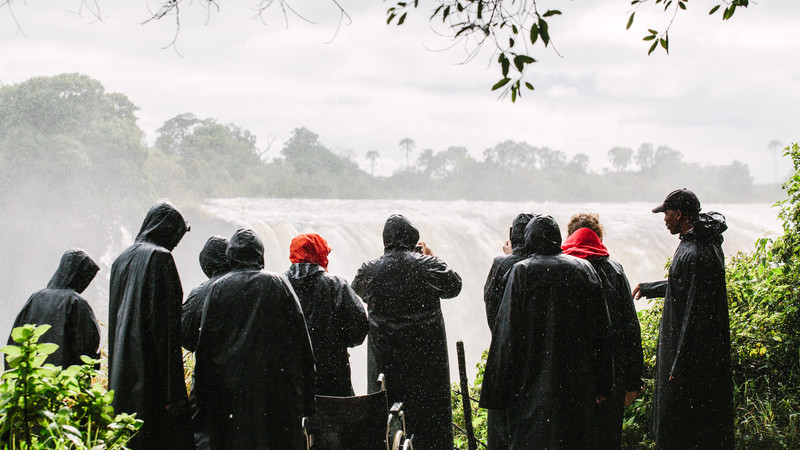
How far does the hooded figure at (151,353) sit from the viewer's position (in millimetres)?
3410

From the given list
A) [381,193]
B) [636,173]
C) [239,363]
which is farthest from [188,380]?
[636,173]

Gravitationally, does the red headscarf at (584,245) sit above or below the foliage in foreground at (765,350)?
above

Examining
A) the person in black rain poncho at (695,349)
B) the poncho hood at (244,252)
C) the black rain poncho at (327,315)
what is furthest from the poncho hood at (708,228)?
the poncho hood at (244,252)

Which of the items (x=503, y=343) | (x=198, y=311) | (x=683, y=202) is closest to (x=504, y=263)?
(x=503, y=343)

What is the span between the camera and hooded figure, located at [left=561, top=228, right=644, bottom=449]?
3.75m

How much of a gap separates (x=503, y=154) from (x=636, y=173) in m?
9.15

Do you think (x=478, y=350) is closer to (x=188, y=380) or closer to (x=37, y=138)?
(x=188, y=380)

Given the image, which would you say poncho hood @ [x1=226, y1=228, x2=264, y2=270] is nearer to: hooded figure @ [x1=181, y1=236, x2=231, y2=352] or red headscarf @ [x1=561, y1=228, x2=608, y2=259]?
hooded figure @ [x1=181, y1=236, x2=231, y2=352]

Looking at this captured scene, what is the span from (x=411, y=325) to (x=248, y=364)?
1.79 m

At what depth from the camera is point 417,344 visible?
491 centimetres

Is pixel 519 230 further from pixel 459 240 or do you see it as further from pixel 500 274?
pixel 459 240

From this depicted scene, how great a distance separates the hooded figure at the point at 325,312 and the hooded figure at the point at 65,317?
1.37 metres

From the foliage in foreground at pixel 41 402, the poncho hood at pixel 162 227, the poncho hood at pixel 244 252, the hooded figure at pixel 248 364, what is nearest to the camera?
the foliage in foreground at pixel 41 402

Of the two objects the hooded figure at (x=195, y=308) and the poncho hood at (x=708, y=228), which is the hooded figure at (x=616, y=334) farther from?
the hooded figure at (x=195, y=308)
